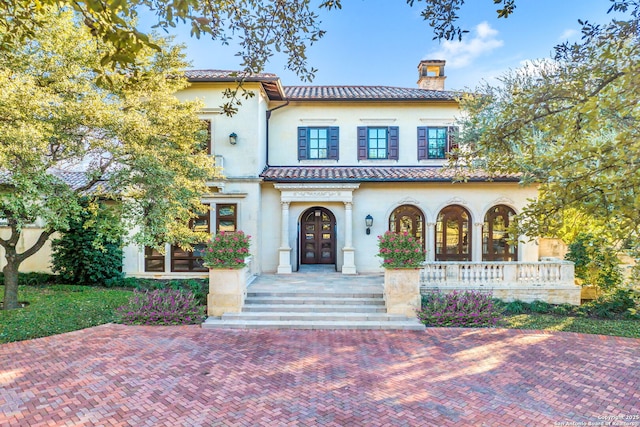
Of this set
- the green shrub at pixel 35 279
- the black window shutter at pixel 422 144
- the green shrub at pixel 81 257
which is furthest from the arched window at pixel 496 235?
the green shrub at pixel 35 279

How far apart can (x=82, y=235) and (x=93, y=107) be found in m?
6.88

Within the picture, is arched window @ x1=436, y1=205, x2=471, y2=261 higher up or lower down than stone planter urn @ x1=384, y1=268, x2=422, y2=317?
higher up

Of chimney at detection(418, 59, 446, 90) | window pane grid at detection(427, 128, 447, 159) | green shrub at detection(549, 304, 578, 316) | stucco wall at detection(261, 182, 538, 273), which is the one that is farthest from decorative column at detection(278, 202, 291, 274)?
chimney at detection(418, 59, 446, 90)

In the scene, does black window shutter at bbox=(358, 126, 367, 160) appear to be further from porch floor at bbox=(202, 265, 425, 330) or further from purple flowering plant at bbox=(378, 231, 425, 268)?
purple flowering plant at bbox=(378, 231, 425, 268)

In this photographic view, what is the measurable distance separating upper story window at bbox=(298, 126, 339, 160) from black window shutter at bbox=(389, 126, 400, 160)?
8.00 feet

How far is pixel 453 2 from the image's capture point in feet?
13.1

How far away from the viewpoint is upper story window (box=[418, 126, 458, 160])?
15438 millimetres

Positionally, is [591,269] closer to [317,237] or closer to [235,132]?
[317,237]

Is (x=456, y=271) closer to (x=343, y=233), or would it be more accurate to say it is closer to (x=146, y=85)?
(x=343, y=233)

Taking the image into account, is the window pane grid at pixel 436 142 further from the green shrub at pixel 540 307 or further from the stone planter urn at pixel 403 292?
the stone planter urn at pixel 403 292

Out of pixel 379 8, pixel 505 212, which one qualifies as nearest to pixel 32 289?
pixel 379 8

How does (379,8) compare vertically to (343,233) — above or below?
above

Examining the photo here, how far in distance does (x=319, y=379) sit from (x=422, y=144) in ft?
40.0

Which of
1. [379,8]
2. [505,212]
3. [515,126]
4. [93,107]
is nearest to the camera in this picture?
[379,8]
